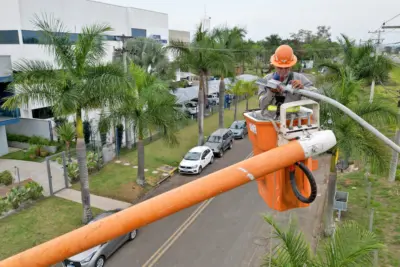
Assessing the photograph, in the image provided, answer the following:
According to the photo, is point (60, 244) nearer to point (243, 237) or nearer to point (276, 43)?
point (243, 237)

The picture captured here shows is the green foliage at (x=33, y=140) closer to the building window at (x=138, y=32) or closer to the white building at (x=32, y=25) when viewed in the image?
the white building at (x=32, y=25)

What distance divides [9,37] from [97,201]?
15.8 metres

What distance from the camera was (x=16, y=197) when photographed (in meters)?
14.8

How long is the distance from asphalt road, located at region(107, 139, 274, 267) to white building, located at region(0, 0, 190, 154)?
30.2 feet

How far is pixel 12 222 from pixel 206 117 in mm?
23564

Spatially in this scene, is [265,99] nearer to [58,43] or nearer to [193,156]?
[58,43]

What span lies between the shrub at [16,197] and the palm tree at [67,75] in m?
4.85

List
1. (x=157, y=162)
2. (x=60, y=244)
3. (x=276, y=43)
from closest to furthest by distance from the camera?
(x=60, y=244) < (x=157, y=162) < (x=276, y=43)

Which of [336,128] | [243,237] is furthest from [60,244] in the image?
[243,237]

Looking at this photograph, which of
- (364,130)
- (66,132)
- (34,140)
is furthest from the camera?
(34,140)

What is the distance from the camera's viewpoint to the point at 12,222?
13.9 meters

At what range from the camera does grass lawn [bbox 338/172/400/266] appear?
11523 mm

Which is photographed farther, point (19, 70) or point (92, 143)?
point (92, 143)

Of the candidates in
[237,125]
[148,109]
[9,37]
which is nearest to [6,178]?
[148,109]
